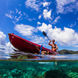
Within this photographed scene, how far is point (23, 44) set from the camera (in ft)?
43.7

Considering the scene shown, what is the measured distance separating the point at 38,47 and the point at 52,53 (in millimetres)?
2485

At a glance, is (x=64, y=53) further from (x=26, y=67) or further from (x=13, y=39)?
(x=26, y=67)

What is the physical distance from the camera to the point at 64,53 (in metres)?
16.6

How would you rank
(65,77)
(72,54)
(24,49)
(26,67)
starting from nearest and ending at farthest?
(65,77) → (24,49) → (72,54) → (26,67)

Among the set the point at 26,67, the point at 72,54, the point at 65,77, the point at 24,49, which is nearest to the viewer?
the point at 65,77

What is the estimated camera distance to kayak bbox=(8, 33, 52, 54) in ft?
43.2

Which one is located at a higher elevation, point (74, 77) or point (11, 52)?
point (11, 52)

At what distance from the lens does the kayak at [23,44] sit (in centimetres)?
1317

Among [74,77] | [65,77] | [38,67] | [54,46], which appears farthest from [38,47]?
[38,67]

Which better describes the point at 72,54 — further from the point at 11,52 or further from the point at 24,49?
the point at 11,52

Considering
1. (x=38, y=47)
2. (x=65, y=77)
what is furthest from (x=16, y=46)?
(x=65, y=77)

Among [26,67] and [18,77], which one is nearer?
[18,77]

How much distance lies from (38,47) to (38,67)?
12.3m

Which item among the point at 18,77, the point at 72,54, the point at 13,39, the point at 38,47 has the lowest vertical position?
the point at 18,77
